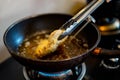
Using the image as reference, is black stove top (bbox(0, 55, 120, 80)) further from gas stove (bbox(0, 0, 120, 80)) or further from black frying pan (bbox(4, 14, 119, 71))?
black frying pan (bbox(4, 14, 119, 71))

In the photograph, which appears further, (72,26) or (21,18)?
(21,18)

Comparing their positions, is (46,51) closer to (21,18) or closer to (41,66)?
(41,66)

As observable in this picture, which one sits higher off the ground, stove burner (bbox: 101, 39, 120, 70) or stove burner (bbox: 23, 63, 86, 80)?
stove burner (bbox: 23, 63, 86, 80)

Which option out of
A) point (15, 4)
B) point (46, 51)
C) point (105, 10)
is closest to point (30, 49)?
point (46, 51)

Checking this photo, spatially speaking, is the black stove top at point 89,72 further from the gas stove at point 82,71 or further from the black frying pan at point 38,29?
the black frying pan at point 38,29

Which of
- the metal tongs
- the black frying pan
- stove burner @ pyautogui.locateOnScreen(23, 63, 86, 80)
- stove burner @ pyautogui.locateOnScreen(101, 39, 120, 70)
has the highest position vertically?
the metal tongs

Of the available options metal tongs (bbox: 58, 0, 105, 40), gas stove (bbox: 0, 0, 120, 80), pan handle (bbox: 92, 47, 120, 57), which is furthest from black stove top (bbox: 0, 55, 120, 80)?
metal tongs (bbox: 58, 0, 105, 40)

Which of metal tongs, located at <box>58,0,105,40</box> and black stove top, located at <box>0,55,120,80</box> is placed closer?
metal tongs, located at <box>58,0,105,40</box>

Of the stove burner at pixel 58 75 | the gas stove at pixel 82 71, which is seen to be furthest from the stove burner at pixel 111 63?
the stove burner at pixel 58 75
